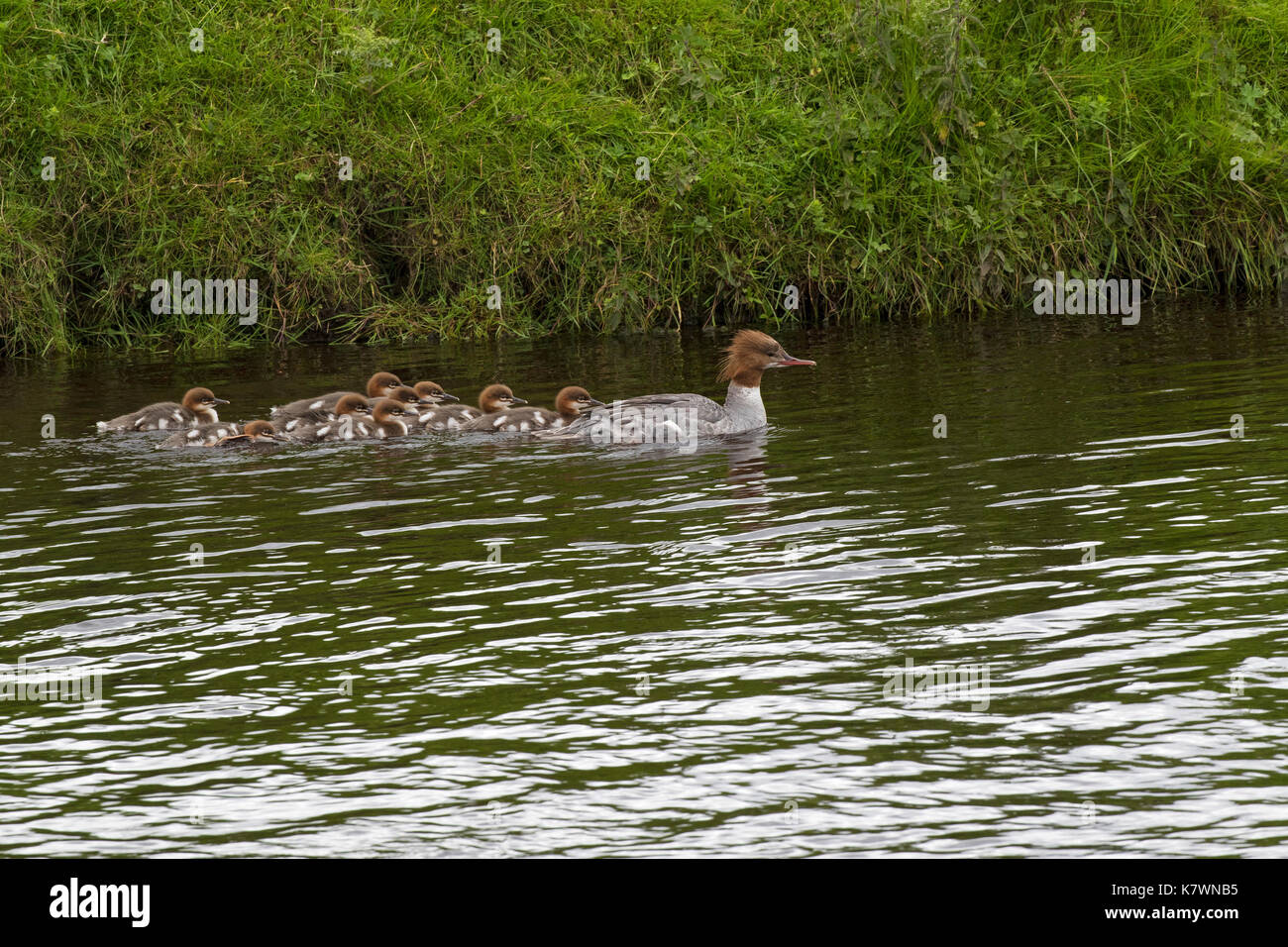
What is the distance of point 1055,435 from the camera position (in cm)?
1495

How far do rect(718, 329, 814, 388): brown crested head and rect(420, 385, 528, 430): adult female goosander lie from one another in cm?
215

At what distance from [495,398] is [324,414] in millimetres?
1661

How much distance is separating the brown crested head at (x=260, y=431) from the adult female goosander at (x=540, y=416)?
1822 mm

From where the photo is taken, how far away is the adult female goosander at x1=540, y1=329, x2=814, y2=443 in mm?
16047

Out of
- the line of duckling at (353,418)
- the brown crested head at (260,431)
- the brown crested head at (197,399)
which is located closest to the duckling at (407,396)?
the line of duckling at (353,418)

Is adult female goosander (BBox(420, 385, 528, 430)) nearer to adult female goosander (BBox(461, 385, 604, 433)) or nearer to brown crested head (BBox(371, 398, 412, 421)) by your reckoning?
adult female goosander (BBox(461, 385, 604, 433))

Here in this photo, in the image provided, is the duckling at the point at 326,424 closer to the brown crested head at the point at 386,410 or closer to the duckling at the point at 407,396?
the brown crested head at the point at 386,410

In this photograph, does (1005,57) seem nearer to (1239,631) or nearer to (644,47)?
(644,47)

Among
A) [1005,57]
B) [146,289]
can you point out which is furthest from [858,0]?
[146,289]

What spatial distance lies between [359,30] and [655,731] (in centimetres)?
1875

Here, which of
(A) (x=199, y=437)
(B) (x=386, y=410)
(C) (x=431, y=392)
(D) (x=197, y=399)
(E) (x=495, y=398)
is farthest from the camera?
(C) (x=431, y=392)

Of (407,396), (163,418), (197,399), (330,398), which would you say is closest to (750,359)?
(407,396)

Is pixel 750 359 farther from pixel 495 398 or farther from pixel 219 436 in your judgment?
pixel 219 436

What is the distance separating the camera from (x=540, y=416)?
16.7 m
